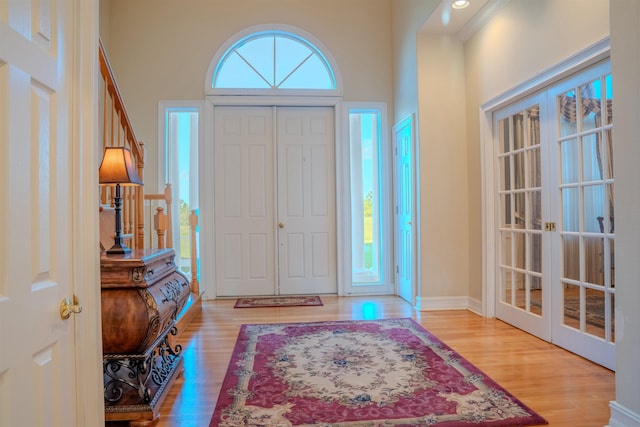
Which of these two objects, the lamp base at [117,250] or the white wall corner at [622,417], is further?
the lamp base at [117,250]

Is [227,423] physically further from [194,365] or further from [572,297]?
[572,297]

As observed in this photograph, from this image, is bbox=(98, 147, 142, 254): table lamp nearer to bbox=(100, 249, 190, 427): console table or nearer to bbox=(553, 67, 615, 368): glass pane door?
bbox=(100, 249, 190, 427): console table

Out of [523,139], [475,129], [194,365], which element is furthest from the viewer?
[475,129]

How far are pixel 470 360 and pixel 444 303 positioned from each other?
1549mm

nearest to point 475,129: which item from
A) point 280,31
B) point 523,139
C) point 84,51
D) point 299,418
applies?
point 523,139

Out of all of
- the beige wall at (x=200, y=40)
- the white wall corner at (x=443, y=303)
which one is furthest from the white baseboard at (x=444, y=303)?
the beige wall at (x=200, y=40)

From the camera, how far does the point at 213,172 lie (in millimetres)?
5145

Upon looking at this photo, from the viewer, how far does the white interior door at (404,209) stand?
4.62m

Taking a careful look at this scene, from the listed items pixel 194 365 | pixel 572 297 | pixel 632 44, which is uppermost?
pixel 632 44

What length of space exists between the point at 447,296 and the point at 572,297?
1516 millimetres

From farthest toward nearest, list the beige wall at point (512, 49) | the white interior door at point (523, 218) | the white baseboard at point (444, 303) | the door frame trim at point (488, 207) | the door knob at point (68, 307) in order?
1. the white baseboard at point (444, 303)
2. the door frame trim at point (488, 207)
3. the white interior door at point (523, 218)
4. the beige wall at point (512, 49)
5. the door knob at point (68, 307)

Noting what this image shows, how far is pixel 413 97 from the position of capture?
4.51 metres

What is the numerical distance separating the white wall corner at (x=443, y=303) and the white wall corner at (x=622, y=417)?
2.47 meters

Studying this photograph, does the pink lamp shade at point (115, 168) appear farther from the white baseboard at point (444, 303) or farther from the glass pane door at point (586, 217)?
the white baseboard at point (444, 303)
